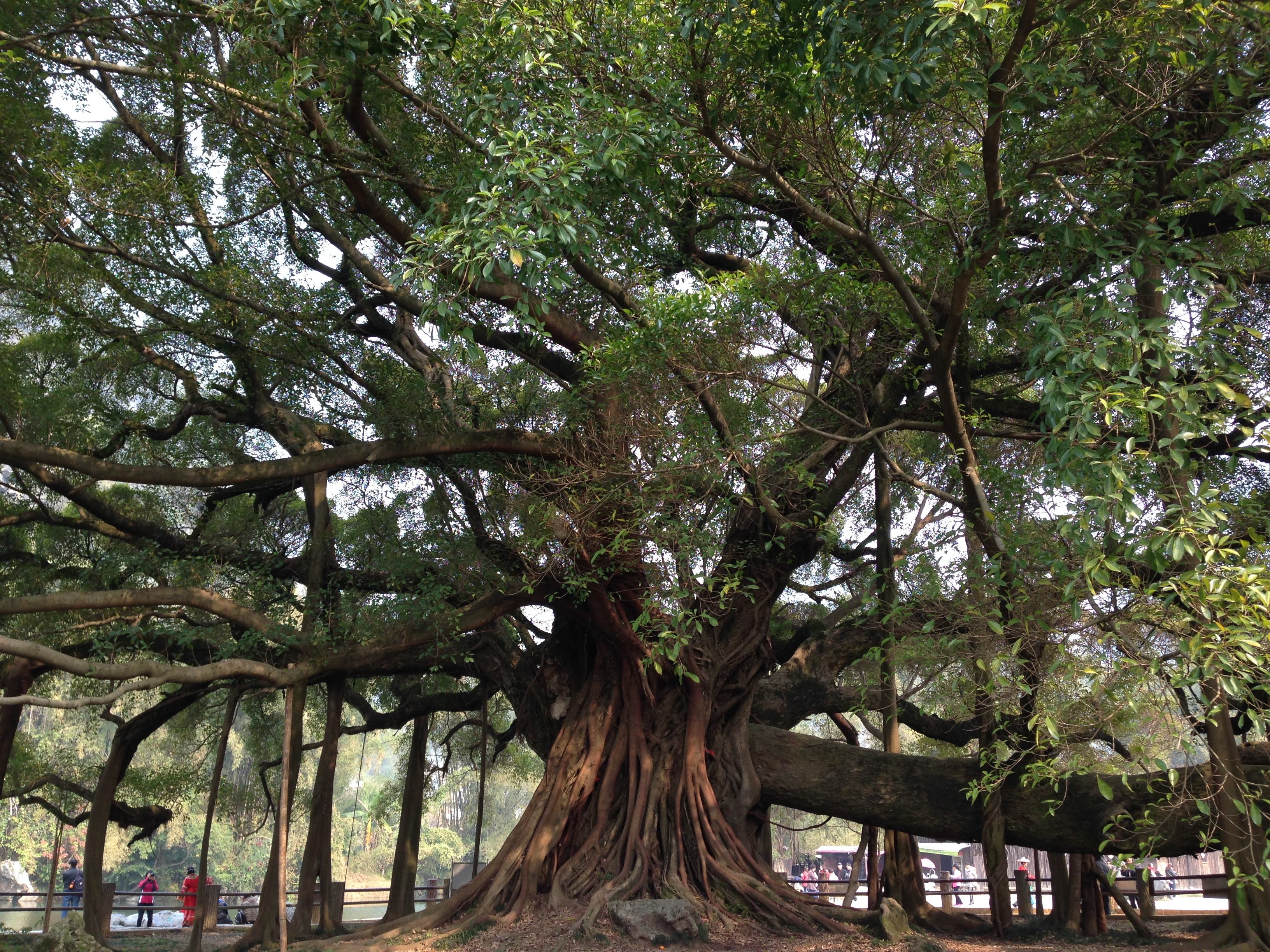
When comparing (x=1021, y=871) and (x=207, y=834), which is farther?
(x=1021, y=871)

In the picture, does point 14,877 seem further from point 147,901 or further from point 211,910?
point 211,910

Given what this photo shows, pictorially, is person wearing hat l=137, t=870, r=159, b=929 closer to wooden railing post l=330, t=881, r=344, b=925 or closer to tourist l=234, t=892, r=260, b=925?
tourist l=234, t=892, r=260, b=925

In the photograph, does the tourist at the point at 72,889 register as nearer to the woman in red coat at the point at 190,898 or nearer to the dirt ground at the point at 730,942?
the woman in red coat at the point at 190,898

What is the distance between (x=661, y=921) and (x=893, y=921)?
1655 millimetres

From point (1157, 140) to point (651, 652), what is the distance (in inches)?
160

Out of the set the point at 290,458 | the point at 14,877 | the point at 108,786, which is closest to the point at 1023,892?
the point at 290,458

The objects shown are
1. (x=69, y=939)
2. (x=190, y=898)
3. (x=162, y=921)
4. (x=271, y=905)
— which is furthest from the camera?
(x=162, y=921)

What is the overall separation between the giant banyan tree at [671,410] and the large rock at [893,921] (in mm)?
490

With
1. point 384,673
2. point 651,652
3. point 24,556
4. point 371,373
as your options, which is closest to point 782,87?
point 651,652

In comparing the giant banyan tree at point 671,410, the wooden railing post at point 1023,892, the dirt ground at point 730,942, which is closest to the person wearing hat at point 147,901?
the giant banyan tree at point 671,410

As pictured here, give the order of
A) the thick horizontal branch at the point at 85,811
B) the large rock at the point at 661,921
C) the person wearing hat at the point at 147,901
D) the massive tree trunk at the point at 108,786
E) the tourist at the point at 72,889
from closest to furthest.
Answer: the large rock at the point at 661,921 → the massive tree trunk at the point at 108,786 → the thick horizontal branch at the point at 85,811 → the person wearing hat at the point at 147,901 → the tourist at the point at 72,889

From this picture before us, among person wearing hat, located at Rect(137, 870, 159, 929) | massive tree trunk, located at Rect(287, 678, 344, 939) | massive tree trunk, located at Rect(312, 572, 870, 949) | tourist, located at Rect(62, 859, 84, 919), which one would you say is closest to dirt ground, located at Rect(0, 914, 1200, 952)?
massive tree trunk, located at Rect(312, 572, 870, 949)

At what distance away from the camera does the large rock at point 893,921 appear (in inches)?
247

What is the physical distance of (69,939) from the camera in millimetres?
7000
